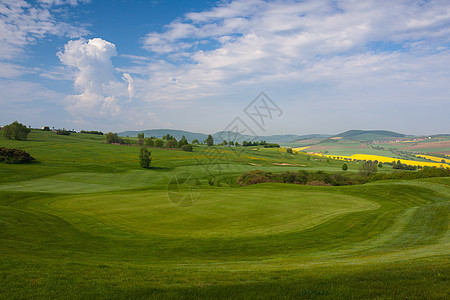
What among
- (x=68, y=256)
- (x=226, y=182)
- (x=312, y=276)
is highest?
(x=312, y=276)

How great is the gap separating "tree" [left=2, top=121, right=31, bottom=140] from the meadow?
8055cm

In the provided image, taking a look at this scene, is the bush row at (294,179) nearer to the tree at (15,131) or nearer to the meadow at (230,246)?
the meadow at (230,246)

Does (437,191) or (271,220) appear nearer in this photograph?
(271,220)

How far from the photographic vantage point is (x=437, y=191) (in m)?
32.3

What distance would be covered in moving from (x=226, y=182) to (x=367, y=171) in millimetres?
41685

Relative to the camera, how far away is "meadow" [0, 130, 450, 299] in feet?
24.4

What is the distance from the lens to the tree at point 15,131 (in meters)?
101

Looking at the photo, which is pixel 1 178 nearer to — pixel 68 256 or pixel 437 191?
pixel 68 256

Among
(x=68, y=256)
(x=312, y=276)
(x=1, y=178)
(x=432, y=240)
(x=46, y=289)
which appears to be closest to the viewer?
(x=46, y=289)

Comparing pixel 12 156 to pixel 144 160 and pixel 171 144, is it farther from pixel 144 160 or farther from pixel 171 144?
pixel 171 144

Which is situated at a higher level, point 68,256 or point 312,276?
point 312,276

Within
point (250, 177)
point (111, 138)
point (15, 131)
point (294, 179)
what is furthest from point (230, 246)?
point (111, 138)

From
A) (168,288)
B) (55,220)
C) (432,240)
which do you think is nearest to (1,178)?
(55,220)

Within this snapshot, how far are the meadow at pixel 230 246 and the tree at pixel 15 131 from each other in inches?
3171
